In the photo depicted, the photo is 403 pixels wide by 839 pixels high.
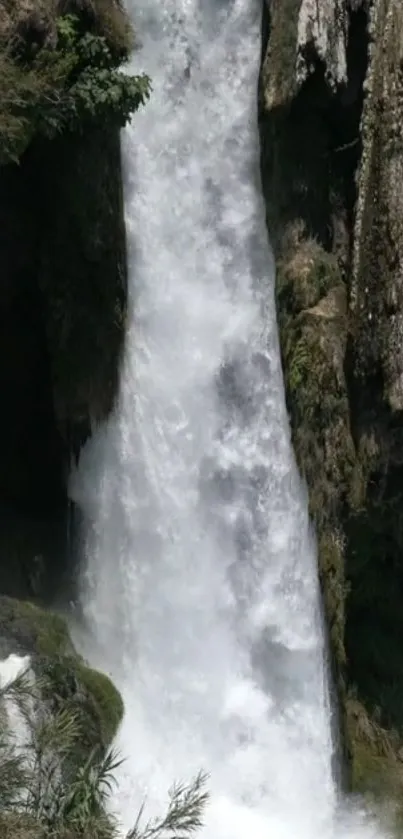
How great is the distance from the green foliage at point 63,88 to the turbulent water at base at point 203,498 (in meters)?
2.23

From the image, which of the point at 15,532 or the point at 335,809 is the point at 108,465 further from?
the point at 335,809

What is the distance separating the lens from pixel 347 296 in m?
13.3

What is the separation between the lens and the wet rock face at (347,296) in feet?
41.5

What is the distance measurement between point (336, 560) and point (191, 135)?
5976 mm

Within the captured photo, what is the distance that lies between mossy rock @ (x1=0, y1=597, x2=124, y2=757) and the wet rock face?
352 cm

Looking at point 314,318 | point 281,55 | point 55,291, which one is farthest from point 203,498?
point 281,55

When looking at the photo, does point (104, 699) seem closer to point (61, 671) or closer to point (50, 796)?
point (61, 671)

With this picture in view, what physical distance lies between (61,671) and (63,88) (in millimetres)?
5954

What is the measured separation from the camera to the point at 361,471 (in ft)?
42.8

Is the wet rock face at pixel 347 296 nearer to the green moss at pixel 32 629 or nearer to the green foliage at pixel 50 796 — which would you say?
the green moss at pixel 32 629

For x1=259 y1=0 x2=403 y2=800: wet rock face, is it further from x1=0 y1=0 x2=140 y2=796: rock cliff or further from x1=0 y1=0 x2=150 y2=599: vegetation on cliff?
x1=0 y1=0 x2=140 y2=796: rock cliff

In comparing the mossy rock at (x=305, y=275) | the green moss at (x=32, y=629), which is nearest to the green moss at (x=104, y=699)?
the green moss at (x=32, y=629)

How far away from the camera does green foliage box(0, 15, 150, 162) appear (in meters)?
9.66

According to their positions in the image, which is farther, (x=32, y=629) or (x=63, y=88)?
(x=32, y=629)
